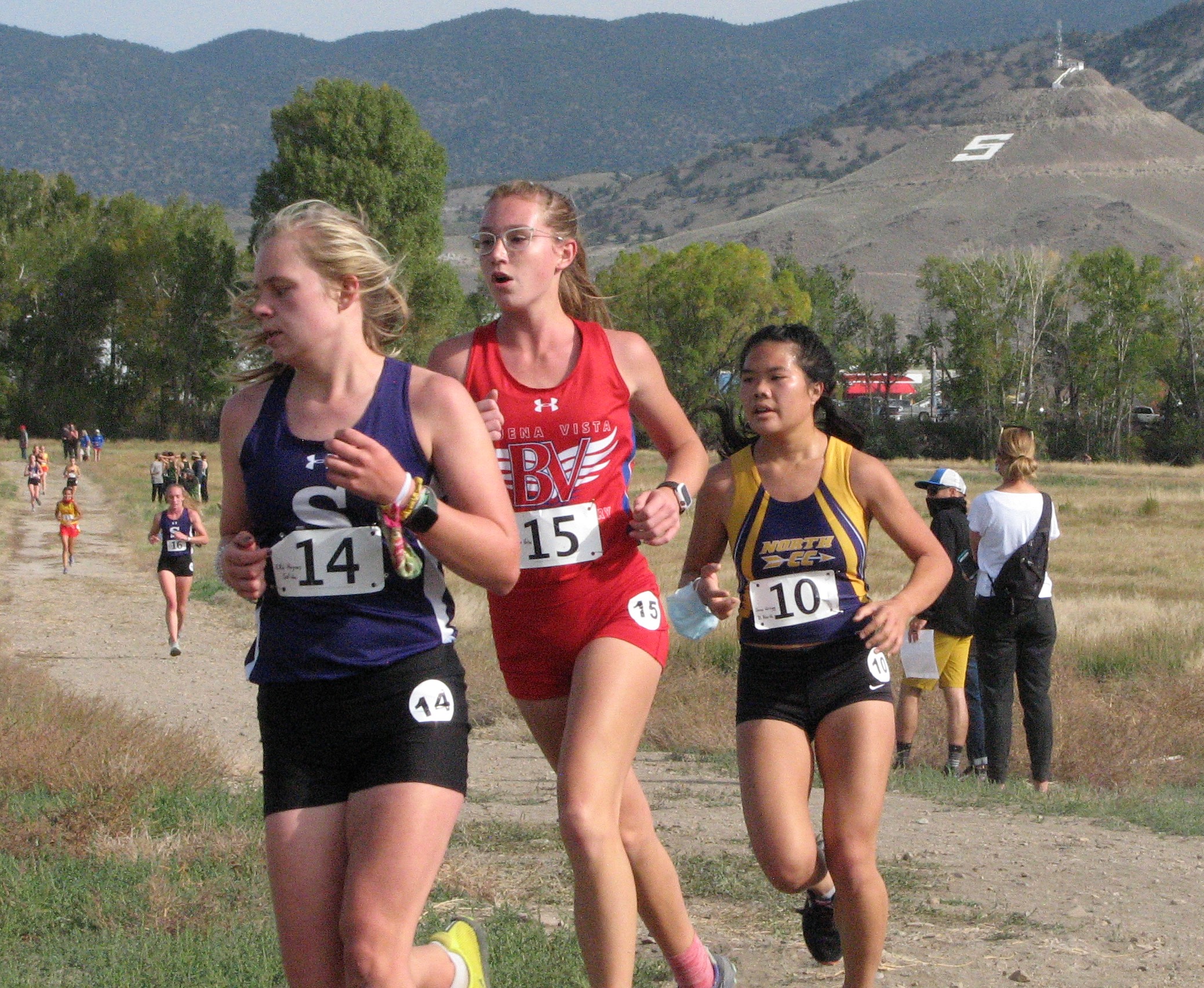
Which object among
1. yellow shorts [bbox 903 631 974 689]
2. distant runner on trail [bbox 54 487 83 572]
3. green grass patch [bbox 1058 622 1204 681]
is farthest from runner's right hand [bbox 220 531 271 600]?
distant runner on trail [bbox 54 487 83 572]

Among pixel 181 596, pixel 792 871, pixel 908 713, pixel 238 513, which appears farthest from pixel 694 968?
pixel 181 596

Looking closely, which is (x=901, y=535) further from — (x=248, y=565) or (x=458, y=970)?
(x=248, y=565)

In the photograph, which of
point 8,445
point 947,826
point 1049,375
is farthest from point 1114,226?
point 947,826

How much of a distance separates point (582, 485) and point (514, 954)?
1.53 metres

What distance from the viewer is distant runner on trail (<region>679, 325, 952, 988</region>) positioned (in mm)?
4359

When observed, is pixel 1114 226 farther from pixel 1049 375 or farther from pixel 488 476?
pixel 488 476

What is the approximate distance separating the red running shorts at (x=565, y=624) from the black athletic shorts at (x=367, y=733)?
84cm

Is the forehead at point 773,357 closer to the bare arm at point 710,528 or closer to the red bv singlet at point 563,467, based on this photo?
the bare arm at point 710,528

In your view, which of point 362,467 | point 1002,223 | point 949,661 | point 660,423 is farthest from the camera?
point 1002,223

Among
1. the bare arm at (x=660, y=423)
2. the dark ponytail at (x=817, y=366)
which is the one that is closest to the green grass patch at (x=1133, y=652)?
the dark ponytail at (x=817, y=366)

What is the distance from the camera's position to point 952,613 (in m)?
9.21

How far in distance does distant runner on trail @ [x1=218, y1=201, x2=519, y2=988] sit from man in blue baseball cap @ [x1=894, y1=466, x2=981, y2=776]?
247 inches

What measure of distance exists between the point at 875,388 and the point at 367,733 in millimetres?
91852

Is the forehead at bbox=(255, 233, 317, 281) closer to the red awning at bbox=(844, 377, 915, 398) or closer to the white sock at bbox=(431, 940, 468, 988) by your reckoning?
the white sock at bbox=(431, 940, 468, 988)
